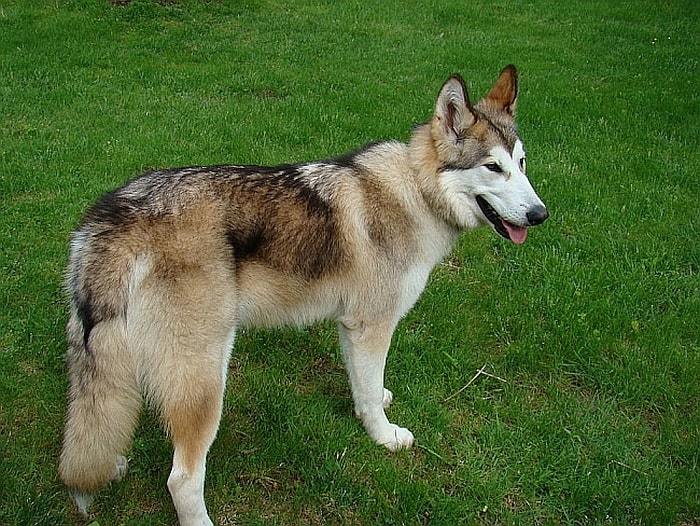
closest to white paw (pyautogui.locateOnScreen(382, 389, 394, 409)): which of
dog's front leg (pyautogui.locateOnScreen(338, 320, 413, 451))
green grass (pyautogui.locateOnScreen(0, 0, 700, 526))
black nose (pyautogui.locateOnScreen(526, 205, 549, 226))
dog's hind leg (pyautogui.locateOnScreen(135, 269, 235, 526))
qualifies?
green grass (pyautogui.locateOnScreen(0, 0, 700, 526))

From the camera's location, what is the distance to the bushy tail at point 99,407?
8.99ft

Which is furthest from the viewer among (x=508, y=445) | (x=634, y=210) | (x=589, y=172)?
(x=589, y=172)

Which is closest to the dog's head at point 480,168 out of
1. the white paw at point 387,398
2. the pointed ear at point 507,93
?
the pointed ear at point 507,93

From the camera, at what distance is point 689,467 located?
3.55m

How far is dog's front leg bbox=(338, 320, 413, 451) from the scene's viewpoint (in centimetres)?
352

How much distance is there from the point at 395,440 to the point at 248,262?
4.45ft

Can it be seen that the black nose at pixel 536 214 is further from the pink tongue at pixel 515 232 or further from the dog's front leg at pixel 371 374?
the dog's front leg at pixel 371 374

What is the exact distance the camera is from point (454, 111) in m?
3.36

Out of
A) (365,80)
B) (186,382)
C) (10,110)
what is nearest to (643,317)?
(186,382)

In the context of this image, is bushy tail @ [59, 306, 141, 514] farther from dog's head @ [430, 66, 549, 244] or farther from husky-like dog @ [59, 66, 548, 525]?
dog's head @ [430, 66, 549, 244]

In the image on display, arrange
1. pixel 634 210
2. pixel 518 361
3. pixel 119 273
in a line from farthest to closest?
pixel 634 210, pixel 518 361, pixel 119 273

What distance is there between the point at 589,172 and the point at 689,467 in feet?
12.1

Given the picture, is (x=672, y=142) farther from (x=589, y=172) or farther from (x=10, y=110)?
(x=10, y=110)

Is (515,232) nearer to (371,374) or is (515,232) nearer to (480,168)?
(480,168)
